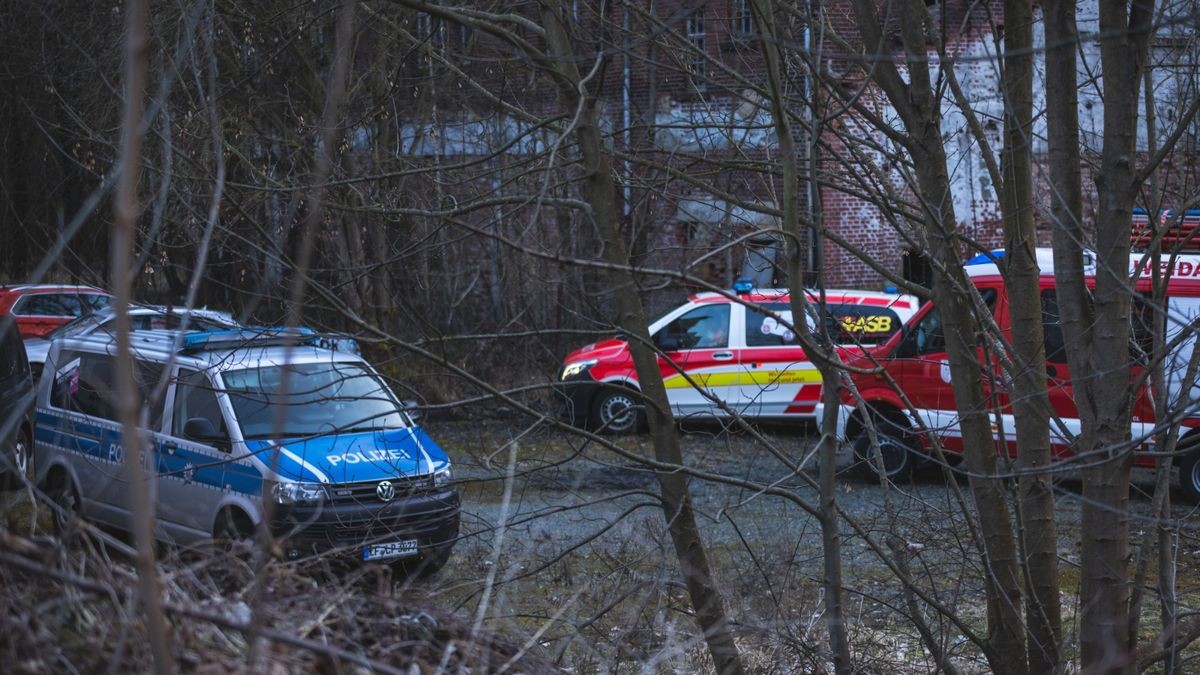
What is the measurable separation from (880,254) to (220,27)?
10922 millimetres

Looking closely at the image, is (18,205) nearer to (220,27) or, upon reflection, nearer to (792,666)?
(220,27)

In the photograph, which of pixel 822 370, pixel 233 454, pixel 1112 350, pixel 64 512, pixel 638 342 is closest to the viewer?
pixel 64 512

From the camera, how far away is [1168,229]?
16.7 ft

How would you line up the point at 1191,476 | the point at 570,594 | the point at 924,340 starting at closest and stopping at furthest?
1. the point at 570,594
2. the point at 1191,476
3. the point at 924,340

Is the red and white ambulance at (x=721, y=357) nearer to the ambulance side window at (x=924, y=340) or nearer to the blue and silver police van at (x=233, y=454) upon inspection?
the ambulance side window at (x=924, y=340)

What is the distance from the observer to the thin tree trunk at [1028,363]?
505 centimetres

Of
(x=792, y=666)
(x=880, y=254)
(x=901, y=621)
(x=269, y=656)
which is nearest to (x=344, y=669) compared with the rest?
(x=269, y=656)

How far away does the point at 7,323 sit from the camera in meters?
2.88

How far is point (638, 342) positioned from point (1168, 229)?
2358 mm

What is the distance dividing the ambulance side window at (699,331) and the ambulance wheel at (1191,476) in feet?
17.7

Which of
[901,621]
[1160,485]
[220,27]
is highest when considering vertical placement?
A: [220,27]

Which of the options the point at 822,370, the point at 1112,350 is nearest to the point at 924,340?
the point at 1112,350

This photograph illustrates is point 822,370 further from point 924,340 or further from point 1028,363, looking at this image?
point 924,340

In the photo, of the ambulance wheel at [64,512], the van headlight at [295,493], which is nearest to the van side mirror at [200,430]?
the van headlight at [295,493]
